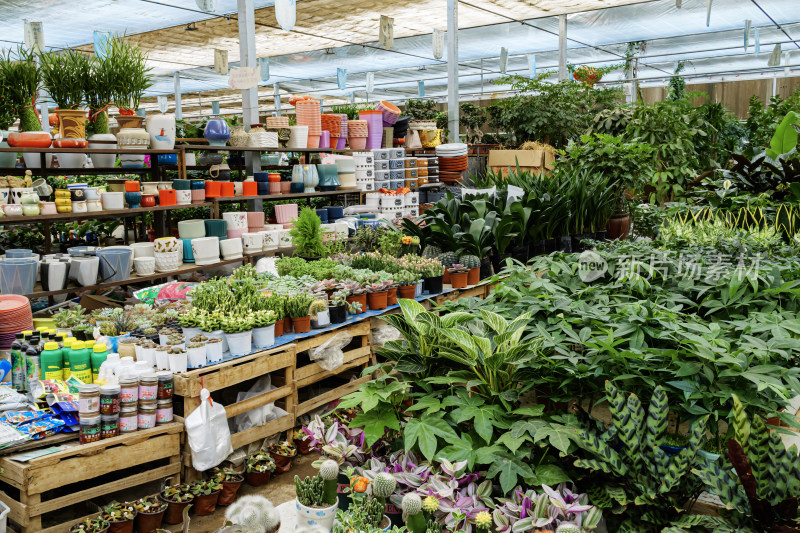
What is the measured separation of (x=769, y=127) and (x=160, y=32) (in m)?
7.88

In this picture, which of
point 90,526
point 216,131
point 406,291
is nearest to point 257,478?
point 90,526

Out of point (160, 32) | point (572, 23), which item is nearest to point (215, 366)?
point (160, 32)

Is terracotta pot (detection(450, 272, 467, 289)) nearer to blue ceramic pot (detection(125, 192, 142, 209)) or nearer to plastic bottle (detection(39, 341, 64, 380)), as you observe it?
blue ceramic pot (detection(125, 192, 142, 209))

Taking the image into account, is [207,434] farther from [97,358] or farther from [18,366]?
[18,366]

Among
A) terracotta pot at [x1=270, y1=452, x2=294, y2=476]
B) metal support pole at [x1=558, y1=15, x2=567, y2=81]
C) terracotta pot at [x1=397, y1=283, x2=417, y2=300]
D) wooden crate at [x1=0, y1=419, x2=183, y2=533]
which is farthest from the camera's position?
metal support pole at [x1=558, y1=15, x2=567, y2=81]

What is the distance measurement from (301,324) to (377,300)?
641 millimetres

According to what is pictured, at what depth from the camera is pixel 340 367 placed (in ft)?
12.0

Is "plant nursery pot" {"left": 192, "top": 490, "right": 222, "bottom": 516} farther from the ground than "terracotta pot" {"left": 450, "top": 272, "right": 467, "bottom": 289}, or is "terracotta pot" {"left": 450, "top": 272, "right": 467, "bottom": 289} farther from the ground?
"terracotta pot" {"left": 450, "top": 272, "right": 467, "bottom": 289}

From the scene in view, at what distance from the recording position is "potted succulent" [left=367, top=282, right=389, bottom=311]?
12.8ft

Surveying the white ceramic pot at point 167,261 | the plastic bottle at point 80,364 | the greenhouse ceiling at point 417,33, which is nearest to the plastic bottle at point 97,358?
the plastic bottle at point 80,364

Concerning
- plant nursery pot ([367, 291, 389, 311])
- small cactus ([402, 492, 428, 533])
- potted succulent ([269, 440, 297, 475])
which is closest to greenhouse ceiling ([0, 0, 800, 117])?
plant nursery pot ([367, 291, 389, 311])

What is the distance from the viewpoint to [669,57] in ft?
42.0

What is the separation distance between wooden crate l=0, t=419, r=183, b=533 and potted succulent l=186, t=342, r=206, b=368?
0.91 ft

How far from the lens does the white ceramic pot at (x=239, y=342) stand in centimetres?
309
